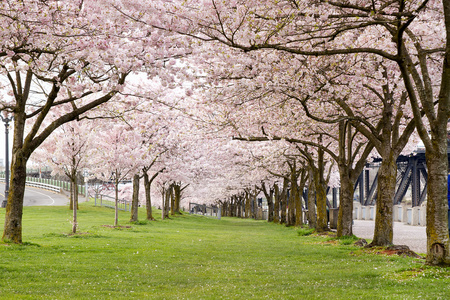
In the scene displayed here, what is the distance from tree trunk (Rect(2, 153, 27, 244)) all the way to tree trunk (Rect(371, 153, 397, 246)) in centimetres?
1035

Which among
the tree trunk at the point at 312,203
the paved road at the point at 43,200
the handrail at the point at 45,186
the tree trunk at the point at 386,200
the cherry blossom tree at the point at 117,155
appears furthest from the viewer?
the handrail at the point at 45,186

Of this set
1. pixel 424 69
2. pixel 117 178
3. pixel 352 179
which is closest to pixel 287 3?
pixel 424 69

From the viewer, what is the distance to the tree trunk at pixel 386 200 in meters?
13.5

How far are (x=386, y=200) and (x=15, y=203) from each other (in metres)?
10.7

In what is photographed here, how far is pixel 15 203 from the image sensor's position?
540 inches

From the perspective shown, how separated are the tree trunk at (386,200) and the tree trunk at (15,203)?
1035 cm

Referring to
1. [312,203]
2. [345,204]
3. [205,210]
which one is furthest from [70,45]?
[205,210]

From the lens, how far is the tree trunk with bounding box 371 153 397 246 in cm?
1353

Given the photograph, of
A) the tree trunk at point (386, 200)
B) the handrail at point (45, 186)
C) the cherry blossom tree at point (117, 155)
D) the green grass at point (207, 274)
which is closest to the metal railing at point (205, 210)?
the handrail at point (45, 186)

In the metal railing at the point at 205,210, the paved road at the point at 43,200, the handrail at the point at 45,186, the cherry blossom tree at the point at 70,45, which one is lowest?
the metal railing at the point at 205,210

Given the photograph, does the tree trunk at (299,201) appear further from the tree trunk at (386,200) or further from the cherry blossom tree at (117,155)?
the tree trunk at (386,200)

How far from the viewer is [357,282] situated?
8.55 m

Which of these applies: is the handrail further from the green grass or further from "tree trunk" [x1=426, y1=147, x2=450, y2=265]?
"tree trunk" [x1=426, y1=147, x2=450, y2=265]

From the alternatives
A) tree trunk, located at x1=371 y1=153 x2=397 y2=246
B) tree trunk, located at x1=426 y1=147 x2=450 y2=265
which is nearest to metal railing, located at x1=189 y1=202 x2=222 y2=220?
tree trunk, located at x1=371 y1=153 x2=397 y2=246
